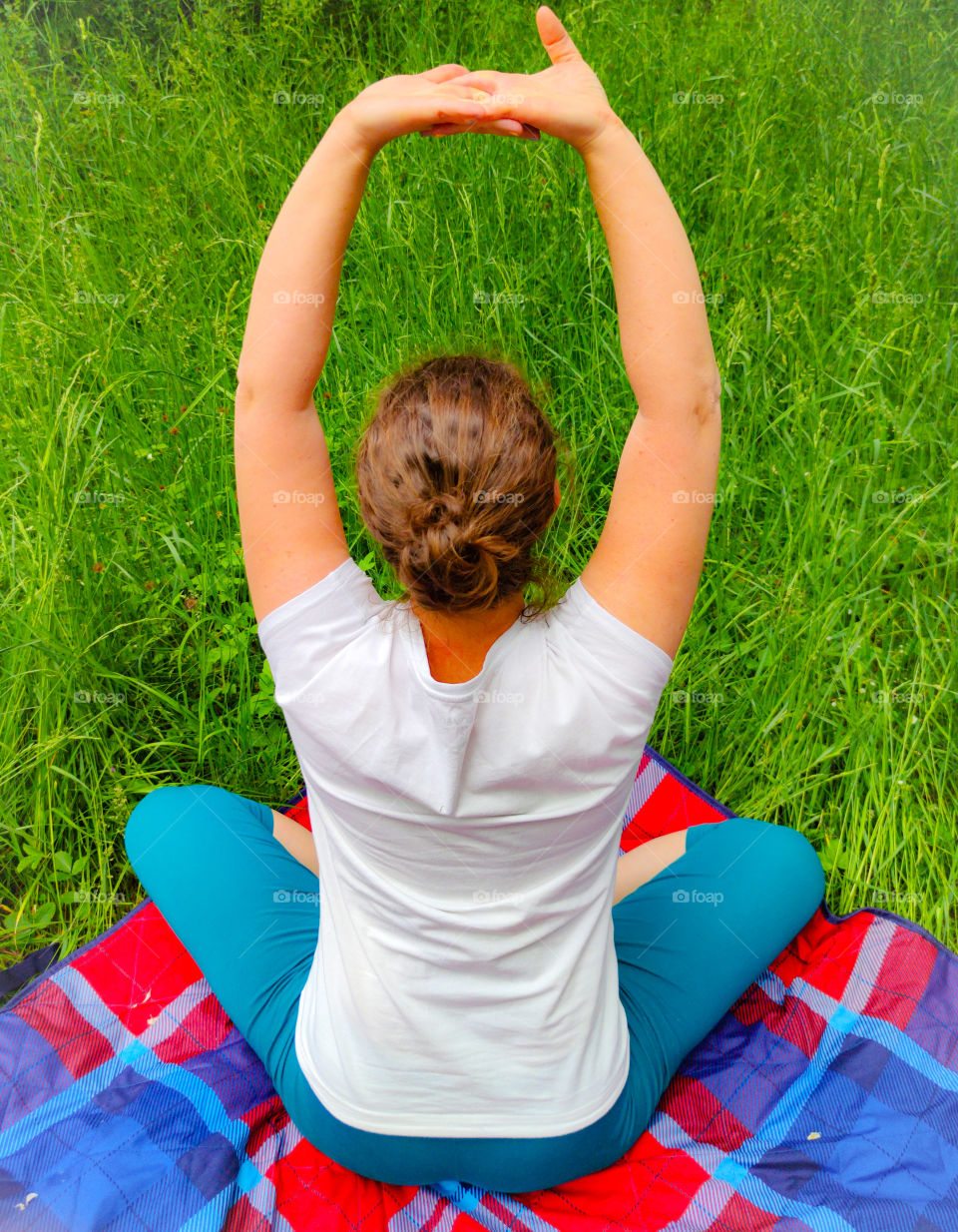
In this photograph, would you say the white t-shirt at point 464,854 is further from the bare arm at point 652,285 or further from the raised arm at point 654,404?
the bare arm at point 652,285

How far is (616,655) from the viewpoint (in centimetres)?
116

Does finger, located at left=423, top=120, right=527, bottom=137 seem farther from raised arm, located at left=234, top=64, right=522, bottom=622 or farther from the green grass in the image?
the green grass

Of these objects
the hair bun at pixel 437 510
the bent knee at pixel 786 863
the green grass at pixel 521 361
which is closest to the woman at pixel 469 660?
the hair bun at pixel 437 510

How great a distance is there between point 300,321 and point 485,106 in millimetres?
354

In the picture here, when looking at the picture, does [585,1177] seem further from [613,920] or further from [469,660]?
Answer: [469,660]

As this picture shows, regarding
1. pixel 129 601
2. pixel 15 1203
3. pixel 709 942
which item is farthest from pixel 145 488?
pixel 709 942

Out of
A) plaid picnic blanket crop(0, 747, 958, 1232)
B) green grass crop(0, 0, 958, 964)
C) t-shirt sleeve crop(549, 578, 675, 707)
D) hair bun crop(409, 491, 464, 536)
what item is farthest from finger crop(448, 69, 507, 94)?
plaid picnic blanket crop(0, 747, 958, 1232)

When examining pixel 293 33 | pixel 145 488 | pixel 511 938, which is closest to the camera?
pixel 511 938

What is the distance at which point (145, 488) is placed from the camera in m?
2.68

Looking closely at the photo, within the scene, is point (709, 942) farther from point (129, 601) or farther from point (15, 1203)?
point (129, 601)

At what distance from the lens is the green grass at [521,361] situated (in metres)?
2.27

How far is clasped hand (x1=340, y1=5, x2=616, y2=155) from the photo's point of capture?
1181 millimetres

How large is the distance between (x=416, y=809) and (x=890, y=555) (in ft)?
5.69

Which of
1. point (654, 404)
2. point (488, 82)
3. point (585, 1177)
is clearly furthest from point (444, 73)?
point (585, 1177)
